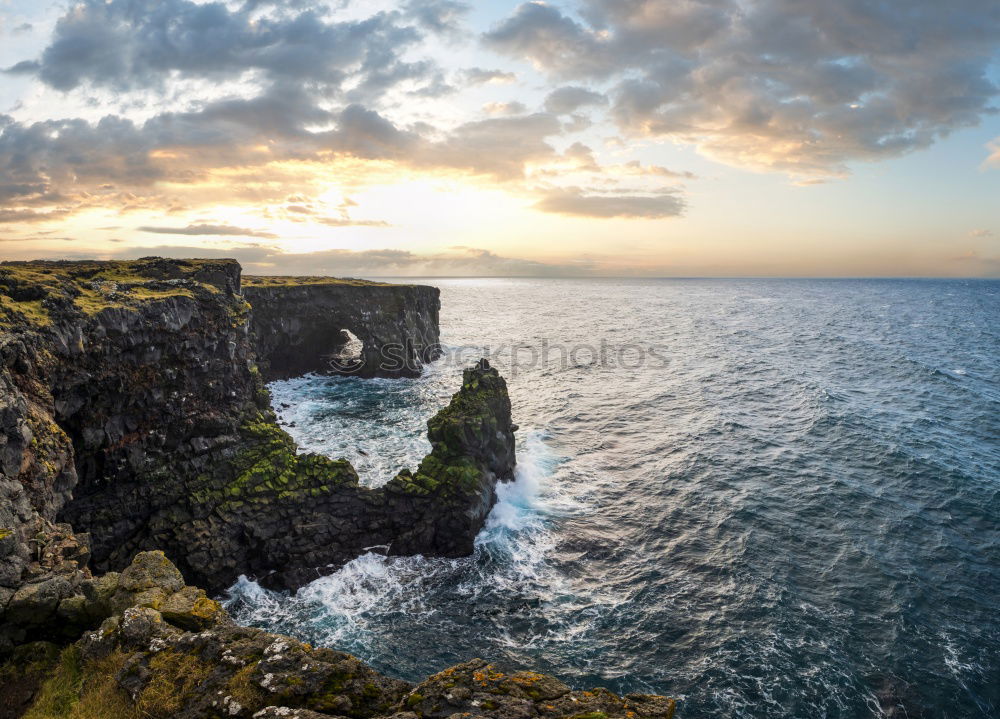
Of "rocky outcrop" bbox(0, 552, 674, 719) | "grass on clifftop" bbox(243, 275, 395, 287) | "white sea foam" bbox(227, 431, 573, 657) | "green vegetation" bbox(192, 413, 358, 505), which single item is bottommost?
"white sea foam" bbox(227, 431, 573, 657)

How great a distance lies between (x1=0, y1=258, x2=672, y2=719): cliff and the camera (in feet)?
39.7

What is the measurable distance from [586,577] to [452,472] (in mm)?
10700

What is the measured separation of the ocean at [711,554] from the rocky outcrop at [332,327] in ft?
16.2

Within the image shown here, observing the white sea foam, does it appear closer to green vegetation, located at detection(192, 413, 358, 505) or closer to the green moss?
green vegetation, located at detection(192, 413, 358, 505)

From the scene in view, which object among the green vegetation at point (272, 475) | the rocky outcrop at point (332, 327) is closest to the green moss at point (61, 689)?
the green vegetation at point (272, 475)

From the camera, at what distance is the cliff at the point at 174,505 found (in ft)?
39.7

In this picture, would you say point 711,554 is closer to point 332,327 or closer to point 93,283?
point 93,283

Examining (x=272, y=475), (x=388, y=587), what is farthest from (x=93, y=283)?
(x=388, y=587)

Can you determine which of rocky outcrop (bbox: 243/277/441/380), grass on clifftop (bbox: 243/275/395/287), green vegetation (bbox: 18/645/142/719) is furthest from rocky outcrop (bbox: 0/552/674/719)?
grass on clifftop (bbox: 243/275/395/287)

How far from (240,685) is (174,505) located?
68.8 ft

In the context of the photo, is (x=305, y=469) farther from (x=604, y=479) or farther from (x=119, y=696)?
(x=604, y=479)

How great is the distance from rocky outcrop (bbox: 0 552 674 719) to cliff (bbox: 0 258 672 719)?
5 cm

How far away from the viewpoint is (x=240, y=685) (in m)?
11.9

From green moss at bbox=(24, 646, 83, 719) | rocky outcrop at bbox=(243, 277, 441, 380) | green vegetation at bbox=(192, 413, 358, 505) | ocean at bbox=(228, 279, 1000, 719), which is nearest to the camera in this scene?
green moss at bbox=(24, 646, 83, 719)
